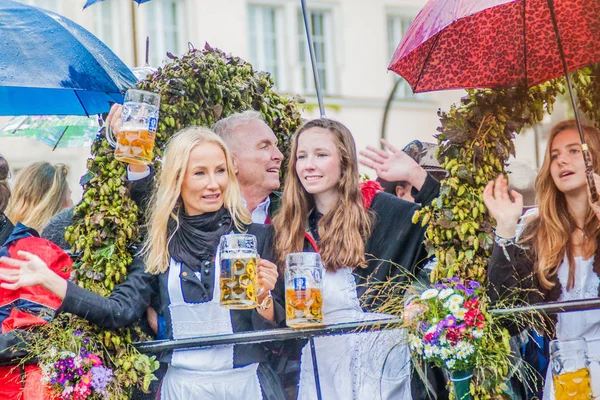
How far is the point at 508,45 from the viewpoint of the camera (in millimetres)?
5156

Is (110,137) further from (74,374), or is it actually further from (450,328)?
(450,328)

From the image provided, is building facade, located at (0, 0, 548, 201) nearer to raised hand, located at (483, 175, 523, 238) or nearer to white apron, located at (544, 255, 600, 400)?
raised hand, located at (483, 175, 523, 238)

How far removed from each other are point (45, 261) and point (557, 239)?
2516 millimetres

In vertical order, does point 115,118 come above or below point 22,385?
above

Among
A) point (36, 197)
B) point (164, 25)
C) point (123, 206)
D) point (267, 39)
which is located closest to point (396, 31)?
point (267, 39)

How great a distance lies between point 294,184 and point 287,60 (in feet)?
55.0

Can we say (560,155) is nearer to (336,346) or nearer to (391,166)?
(391,166)

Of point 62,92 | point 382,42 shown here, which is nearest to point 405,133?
point 382,42

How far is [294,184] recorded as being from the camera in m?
5.17

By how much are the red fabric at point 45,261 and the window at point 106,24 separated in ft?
48.6

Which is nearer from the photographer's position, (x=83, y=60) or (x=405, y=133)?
(x=83, y=60)

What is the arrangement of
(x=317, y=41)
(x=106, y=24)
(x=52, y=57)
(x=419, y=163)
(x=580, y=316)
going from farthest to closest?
(x=317, y=41) < (x=106, y=24) < (x=419, y=163) < (x=52, y=57) < (x=580, y=316)

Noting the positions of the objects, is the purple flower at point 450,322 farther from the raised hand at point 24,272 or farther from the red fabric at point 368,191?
the raised hand at point 24,272


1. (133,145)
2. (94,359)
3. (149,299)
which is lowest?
(94,359)
